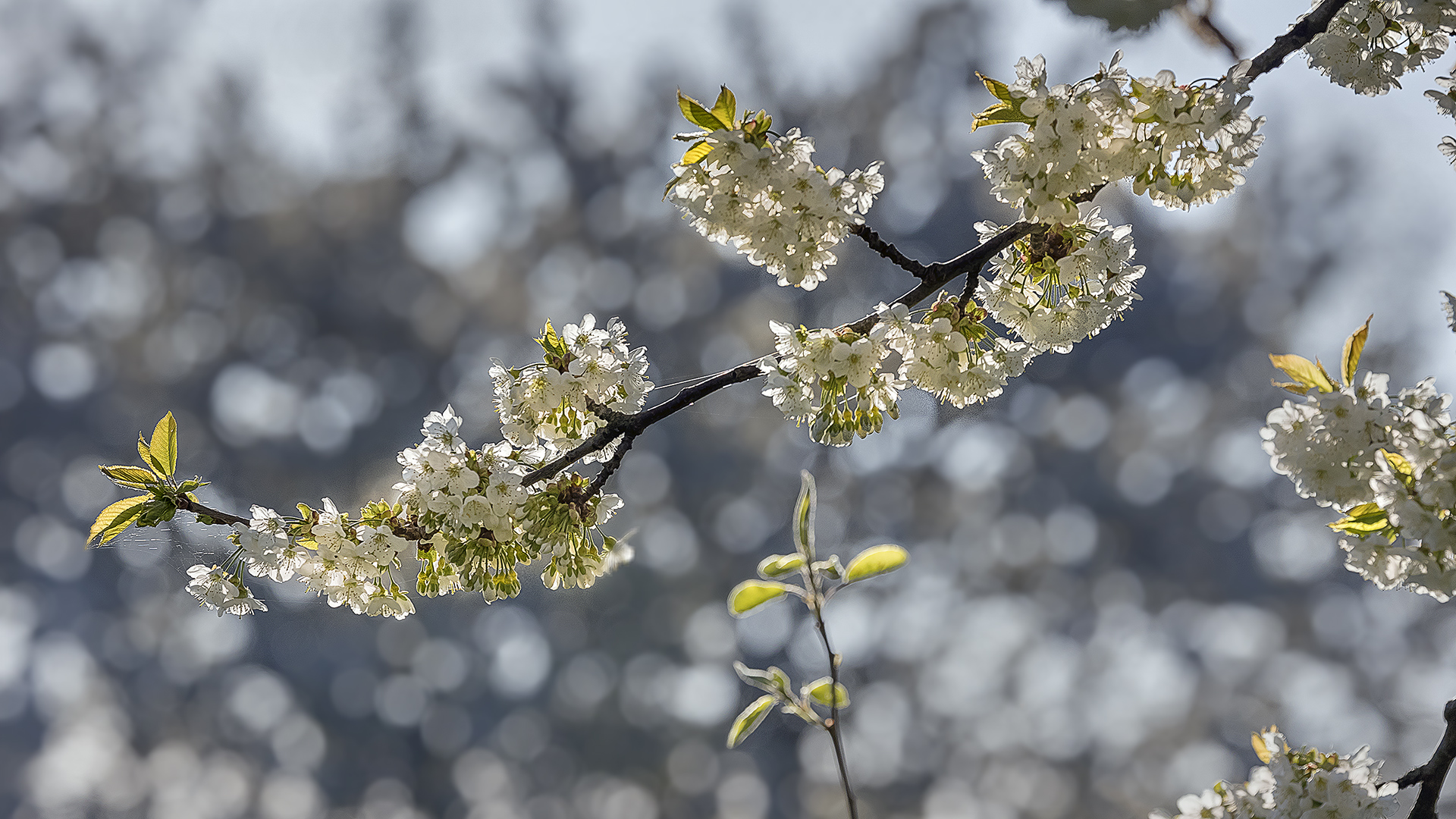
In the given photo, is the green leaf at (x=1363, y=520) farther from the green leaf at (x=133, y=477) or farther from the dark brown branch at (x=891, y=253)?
the green leaf at (x=133, y=477)

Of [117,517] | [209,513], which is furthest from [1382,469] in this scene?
[117,517]

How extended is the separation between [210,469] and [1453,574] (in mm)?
6878

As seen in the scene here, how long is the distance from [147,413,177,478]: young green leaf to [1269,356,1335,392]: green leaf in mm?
1321

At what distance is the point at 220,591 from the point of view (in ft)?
3.74

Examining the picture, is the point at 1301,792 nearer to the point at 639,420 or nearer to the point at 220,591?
the point at 639,420

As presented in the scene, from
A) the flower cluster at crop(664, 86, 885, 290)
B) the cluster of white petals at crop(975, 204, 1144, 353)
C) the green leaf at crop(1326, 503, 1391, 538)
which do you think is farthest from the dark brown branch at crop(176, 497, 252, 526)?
the green leaf at crop(1326, 503, 1391, 538)

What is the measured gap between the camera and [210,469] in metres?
6.13

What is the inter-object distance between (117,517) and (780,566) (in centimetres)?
91

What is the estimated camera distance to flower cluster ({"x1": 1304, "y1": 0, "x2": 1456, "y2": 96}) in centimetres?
101

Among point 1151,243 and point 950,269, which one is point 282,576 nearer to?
point 950,269

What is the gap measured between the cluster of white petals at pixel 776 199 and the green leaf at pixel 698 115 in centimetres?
1

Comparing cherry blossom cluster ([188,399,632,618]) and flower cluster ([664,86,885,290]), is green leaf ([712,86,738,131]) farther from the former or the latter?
cherry blossom cluster ([188,399,632,618])

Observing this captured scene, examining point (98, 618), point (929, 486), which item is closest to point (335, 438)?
point (98, 618)

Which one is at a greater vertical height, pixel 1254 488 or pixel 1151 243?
pixel 1151 243
